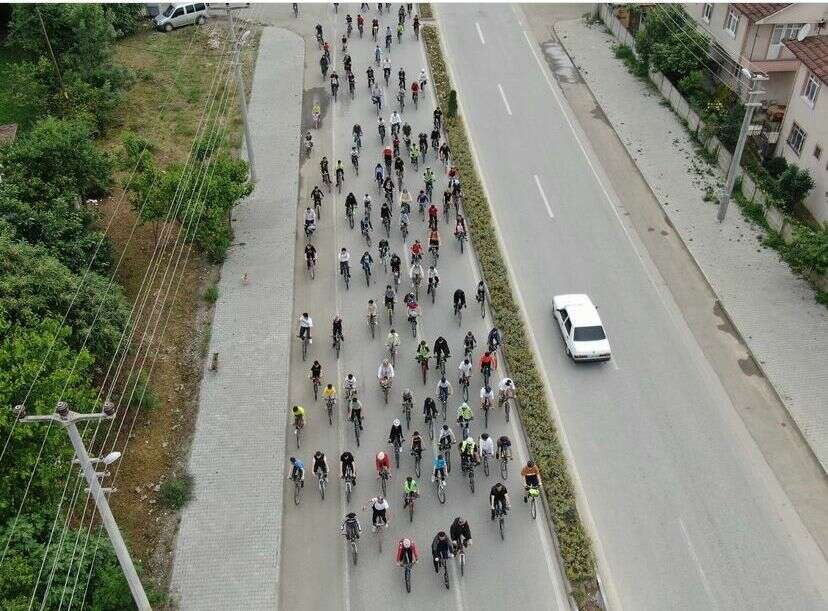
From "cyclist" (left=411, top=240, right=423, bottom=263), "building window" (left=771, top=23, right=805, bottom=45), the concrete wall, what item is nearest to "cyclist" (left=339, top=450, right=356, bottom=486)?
"cyclist" (left=411, top=240, right=423, bottom=263)

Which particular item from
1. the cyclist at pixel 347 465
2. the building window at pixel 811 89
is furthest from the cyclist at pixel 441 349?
the building window at pixel 811 89

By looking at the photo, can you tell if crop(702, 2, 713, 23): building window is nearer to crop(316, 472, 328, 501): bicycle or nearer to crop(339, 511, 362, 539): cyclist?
crop(316, 472, 328, 501): bicycle

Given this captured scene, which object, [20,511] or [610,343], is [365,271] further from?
[20,511]

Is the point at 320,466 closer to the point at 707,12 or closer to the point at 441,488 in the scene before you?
the point at 441,488

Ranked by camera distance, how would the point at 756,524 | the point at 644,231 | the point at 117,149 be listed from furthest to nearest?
the point at 117,149 → the point at 644,231 → the point at 756,524

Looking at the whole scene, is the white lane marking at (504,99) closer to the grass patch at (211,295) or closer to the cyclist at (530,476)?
the grass patch at (211,295)

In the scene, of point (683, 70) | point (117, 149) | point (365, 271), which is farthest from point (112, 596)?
point (683, 70)
